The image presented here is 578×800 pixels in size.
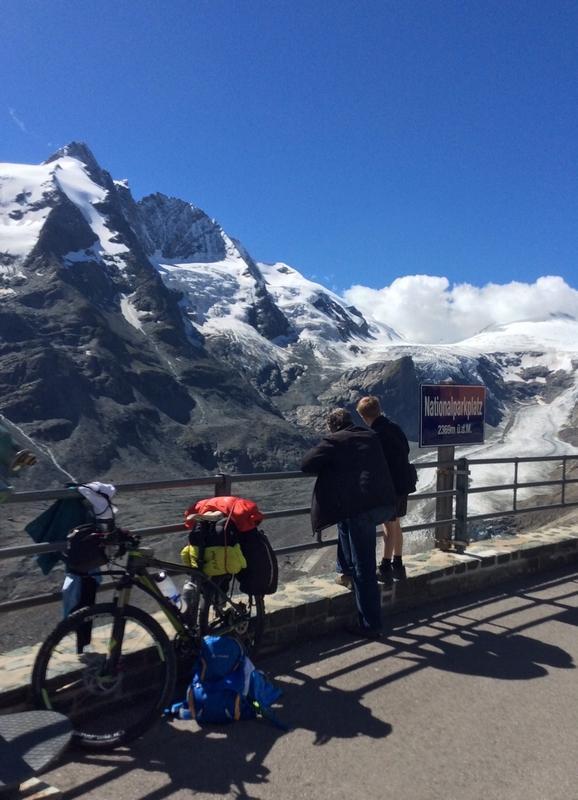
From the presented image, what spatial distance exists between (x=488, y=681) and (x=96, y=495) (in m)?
2.96

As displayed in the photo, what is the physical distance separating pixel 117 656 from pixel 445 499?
196 inches

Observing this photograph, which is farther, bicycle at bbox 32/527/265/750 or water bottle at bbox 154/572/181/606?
water bottle at bbox 154/572/181/606

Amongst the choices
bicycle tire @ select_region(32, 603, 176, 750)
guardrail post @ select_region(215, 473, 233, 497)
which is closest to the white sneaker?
guardrail post @ select_region(215, 473, 233, 497)

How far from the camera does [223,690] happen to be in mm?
4285

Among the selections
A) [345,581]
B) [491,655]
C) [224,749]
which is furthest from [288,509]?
[224,749]

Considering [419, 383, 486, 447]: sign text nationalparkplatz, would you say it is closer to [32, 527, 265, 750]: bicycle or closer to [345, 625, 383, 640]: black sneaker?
[345, 625, 383, 640]: black sneaker

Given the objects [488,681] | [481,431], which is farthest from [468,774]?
[481,431]

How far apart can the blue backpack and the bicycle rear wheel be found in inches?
13.2

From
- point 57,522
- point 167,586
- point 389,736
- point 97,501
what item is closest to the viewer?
point 389,736

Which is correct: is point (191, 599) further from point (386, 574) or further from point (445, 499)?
point (445, 499)

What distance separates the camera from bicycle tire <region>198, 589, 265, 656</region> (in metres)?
4.72

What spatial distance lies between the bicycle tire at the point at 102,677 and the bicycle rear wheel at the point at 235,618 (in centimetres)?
42

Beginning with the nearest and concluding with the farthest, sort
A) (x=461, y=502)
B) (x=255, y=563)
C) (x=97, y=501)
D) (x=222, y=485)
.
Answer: (x=97, y=501) < (x=255, y=563) < (x=222, y=485) < (x=461, y=502)

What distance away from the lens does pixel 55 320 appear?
189000mm
